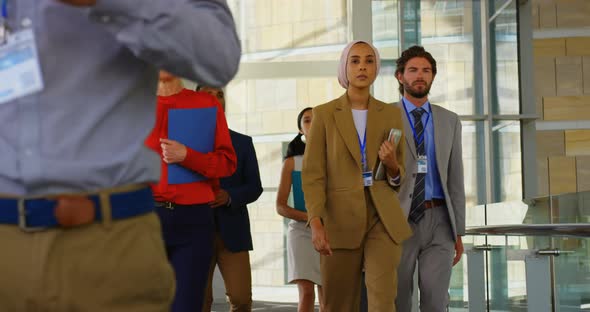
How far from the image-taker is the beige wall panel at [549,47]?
14922 millimetres

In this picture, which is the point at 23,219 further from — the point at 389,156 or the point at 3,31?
the point at 389,156

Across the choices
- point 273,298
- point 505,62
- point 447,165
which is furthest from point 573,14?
point 447,165

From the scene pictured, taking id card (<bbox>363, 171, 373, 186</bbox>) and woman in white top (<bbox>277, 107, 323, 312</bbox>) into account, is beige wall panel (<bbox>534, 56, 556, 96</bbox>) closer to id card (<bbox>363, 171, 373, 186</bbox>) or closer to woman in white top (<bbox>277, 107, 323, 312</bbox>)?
woman in white top (<bbox>277, 107, 323, 312</bbox>)

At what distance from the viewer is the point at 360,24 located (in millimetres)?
10039

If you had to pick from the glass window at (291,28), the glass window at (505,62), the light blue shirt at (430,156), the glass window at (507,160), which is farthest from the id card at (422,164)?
the glass window at (505,62)

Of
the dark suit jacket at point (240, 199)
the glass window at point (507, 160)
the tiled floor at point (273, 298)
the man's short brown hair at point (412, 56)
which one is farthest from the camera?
the glass window at point (507, 160)

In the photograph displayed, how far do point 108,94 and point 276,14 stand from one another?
900cm

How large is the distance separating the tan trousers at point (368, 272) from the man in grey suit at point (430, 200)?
0.40 m

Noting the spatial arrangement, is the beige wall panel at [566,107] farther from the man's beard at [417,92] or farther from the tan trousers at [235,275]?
the tan trousers at [235,275]

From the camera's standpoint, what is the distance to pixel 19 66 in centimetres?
180

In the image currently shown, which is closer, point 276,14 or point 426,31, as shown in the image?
point 276,14

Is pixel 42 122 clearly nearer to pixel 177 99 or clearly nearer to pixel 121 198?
pixel 121 198

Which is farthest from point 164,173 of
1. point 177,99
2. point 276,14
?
point 276,14

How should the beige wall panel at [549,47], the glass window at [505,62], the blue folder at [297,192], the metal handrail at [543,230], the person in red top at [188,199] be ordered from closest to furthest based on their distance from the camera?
the person in red top at [188,199]
the metal handrail at [543,230]
the blue folder at [297,192]
the glass window at [505,62]
the beige wall panel at [549,47]
